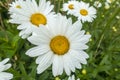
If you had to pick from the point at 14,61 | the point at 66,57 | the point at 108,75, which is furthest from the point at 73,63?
the point at 108,75

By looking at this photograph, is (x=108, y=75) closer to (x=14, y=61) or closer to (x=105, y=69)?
(x=105, y=69)

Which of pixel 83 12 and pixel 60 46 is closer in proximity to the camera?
pixel 60 46

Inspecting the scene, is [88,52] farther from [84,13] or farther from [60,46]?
[60,46]

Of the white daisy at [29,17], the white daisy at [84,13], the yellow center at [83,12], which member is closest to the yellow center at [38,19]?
the white daisy at [29,17]

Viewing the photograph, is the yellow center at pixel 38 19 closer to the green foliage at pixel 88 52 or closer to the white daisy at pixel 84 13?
the green foliage at pixel 88 52

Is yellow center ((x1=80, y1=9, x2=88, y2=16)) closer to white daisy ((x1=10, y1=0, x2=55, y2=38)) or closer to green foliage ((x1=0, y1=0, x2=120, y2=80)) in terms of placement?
green foliage ((x1=0, y1=0, x2=120, y2=80))

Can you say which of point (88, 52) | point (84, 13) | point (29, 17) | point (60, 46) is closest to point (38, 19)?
point (29, 17)
